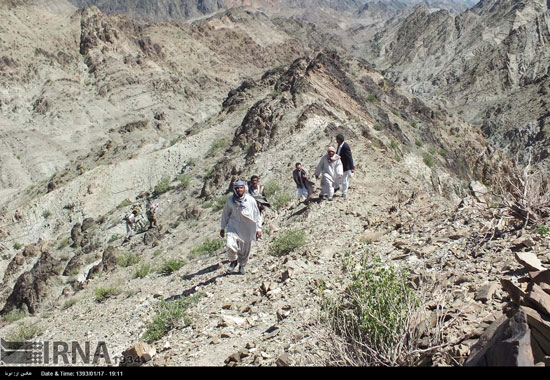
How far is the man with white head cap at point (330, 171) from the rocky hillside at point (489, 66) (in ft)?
81.2

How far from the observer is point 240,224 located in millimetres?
6180

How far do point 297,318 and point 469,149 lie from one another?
27.3 meters

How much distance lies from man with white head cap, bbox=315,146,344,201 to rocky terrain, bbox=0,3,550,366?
1.11 ft

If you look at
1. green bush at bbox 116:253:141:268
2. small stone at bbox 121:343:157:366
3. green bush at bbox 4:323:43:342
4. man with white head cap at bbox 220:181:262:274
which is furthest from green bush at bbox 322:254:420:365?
green bush at bbox 116:253:141:268

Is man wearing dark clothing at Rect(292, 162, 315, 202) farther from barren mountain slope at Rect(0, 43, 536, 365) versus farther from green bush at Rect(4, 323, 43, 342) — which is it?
green bush at Rect(4, 323, 43, 342)

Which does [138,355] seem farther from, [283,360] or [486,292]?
[486,292]

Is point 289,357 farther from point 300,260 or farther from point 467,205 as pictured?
point 467,205

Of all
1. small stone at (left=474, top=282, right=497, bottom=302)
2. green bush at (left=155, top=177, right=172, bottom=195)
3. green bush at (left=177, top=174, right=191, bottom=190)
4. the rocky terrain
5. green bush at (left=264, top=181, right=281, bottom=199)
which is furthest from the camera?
green bush at (left=155, top=177, right=172, bottom=195)

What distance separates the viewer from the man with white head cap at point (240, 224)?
604 centimetres

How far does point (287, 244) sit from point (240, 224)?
3.01 feet

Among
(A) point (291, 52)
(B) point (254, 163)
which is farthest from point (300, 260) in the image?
(A) point (291, 52)

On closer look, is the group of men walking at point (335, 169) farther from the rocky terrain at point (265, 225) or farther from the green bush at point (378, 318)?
the green bush at point (378, 318)

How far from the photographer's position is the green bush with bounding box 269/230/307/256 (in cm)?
667

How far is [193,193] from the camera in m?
15.9
